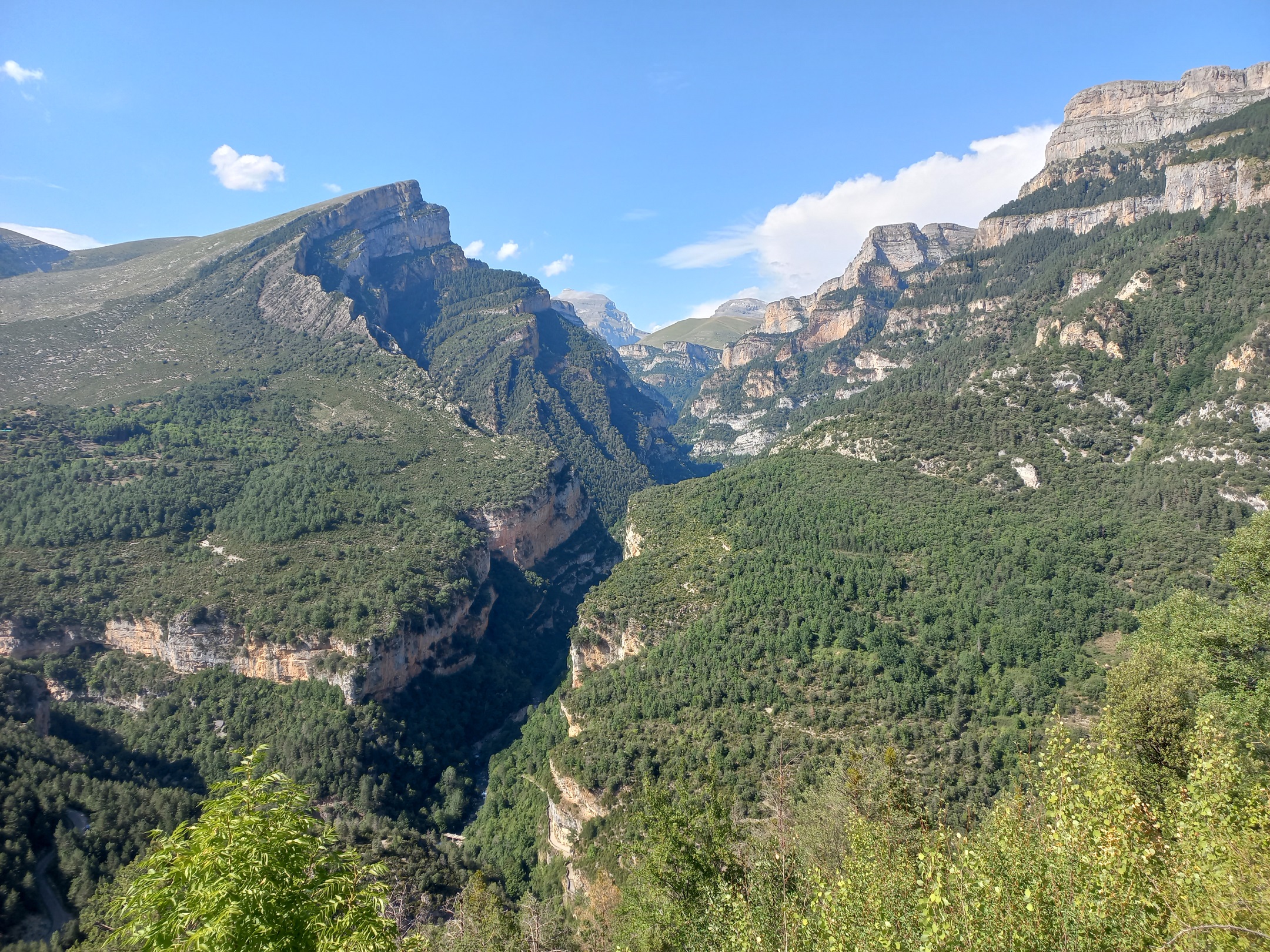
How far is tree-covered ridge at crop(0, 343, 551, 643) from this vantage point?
59562mm

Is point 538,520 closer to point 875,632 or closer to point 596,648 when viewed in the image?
point 596,648

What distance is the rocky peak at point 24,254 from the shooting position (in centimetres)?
14625

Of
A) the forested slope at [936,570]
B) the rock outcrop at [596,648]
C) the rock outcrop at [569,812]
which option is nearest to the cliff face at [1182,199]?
the forested slope at [936,570]

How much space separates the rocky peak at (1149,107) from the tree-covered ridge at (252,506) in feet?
560

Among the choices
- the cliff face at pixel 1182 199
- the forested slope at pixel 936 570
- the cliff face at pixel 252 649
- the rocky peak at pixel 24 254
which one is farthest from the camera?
the rocky peak at pixel 24 254

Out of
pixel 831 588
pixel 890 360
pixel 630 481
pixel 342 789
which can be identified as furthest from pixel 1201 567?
pixel 890 360

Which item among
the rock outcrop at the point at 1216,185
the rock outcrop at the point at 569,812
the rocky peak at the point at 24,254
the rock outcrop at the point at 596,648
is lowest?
the rock outcrop at the point at 569,812

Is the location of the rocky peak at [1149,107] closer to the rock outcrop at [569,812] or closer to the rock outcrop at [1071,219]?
the rock outcrop at [1071,219]

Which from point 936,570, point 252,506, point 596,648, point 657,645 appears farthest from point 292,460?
point 936,570

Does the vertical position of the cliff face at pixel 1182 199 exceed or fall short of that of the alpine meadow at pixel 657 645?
it exceeds it

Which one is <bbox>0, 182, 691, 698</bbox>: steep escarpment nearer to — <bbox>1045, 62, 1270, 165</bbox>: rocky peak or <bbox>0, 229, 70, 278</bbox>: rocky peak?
<bbox>0, 229, 70, 278</bbox>: rocky peak

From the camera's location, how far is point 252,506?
2945 inches

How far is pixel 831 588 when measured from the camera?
179 feet

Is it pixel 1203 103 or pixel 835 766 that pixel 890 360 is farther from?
pixel 835 766
